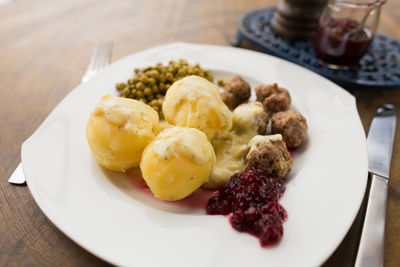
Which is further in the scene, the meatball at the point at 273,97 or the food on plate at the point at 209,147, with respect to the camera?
the meatball at the point at 273,97

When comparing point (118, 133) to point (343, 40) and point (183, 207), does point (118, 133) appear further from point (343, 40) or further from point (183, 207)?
point (343, 40)

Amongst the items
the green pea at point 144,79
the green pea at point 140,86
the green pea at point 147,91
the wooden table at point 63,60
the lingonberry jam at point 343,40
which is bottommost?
the wooden table at point 63,60

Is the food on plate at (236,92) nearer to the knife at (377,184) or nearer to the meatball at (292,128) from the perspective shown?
the meatball at (292,128)

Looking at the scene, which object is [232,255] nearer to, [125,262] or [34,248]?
[125,262]

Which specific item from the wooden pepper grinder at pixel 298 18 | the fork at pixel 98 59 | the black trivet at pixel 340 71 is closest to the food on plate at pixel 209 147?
the black trivet at pixel 340 71

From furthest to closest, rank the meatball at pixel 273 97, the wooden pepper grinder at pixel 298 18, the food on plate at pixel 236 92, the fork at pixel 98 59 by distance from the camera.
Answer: the wooden pepper grinder at pixel 298 18 → the fork at pixel 98 59 → the food on plate at pixel 236 92 → the meatball at pixel 273 97

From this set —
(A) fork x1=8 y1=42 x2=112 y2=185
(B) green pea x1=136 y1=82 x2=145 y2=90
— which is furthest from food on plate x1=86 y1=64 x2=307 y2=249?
(A) fork x1=8 y1=42 x2=112 y2=185
